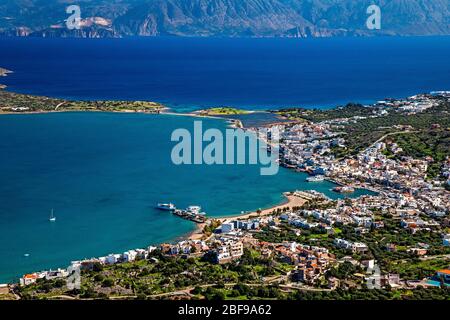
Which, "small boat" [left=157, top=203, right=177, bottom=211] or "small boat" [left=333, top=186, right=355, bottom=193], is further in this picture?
"small boat" [left=333, top=186, right=355, bottom=193]

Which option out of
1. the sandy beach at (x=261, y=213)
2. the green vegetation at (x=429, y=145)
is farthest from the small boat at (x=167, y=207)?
the green vegetation at (x=429, y=145)

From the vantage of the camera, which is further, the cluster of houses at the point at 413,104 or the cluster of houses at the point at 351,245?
the cluster of houses at the point at 413,104

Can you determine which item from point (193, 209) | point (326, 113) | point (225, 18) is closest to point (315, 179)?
point (193, 209)

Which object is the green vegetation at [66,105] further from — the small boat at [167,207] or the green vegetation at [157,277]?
the green vegetation at [157,277]

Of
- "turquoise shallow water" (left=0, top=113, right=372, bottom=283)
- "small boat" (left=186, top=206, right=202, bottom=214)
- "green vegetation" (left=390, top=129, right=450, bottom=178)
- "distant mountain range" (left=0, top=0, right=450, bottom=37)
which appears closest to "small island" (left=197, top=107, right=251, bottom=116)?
"turquoise shallow water" (left=0, top=113, right=372, bottom=283)

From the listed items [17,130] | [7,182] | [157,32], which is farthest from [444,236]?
[157,32]

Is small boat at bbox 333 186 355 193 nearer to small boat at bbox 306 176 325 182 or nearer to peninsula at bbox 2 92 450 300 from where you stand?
peninsula at bbox 2 92 450 300

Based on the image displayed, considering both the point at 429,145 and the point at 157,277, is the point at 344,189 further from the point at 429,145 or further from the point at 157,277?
the point at 157,277
